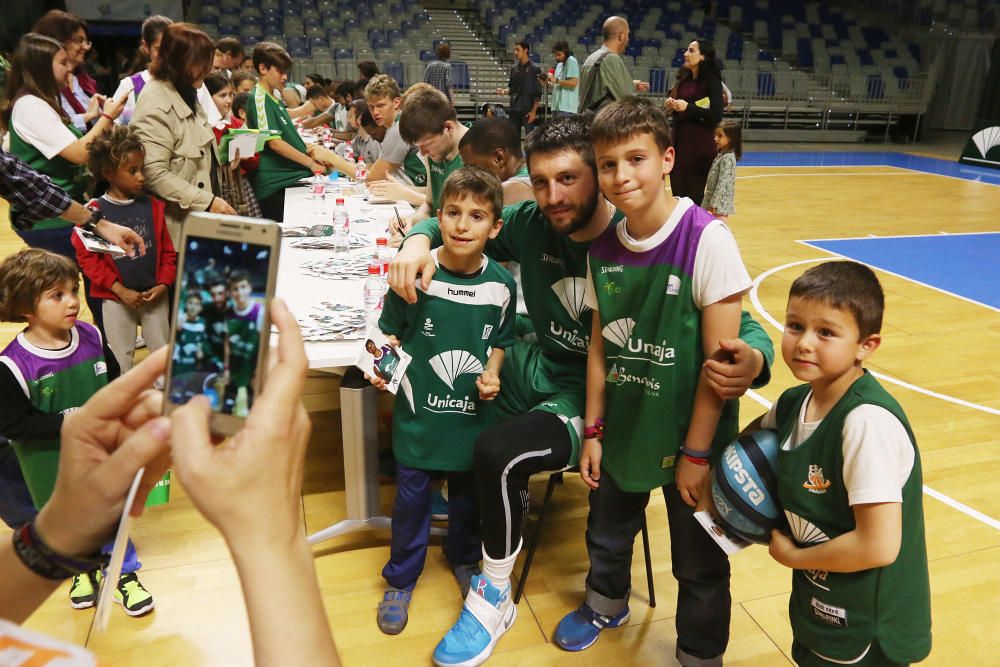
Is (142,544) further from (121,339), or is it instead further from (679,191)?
(679,191)

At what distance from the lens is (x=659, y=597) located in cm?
245

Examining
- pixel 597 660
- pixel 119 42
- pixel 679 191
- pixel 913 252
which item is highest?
pixel 119 42

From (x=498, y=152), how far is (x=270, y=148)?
2.68m

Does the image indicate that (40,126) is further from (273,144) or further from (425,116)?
(273,144)

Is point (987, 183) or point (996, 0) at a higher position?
point (996, 0)

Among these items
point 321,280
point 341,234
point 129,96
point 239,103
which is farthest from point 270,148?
point 321,280

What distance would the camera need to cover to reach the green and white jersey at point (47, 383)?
2.06m

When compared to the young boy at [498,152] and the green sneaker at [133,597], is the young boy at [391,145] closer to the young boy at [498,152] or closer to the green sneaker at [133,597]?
the young boy at [498,152]

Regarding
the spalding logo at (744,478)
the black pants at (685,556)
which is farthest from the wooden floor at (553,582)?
the spalding logo at (744,478)

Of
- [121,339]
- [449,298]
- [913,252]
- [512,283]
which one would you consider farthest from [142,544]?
[913,252]

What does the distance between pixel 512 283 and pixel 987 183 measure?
11.7 meters

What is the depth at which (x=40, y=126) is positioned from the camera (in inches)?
121

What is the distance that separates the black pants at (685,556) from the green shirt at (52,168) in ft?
8.61

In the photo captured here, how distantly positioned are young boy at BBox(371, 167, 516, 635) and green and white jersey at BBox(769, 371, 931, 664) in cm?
98
